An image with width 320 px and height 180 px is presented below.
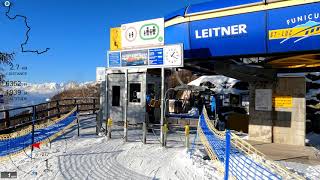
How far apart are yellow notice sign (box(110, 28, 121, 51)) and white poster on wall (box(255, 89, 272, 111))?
21.8ft

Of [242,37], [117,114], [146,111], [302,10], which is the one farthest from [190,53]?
[117,114]

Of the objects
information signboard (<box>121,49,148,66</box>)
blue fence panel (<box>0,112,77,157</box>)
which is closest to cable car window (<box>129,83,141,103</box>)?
information signboard (<box>121,49,148,66</box>)

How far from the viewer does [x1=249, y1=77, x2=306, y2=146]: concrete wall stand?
44.1ft

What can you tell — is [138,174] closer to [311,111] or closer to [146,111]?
[146,111]

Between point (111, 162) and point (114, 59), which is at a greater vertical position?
point (114, 59)

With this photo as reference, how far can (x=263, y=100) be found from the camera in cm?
1420

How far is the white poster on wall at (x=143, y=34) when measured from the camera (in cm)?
1188

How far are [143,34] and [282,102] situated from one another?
262 inches

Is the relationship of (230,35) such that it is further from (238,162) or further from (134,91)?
(134,91)

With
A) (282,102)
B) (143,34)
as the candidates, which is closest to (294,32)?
(282,102)

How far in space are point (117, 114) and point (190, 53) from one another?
7149 millimetres

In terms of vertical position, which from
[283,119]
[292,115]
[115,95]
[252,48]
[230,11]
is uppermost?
[230,11]

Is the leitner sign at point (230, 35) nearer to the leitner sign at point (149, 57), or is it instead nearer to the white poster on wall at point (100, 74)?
the leitner sign at point (149, 57)

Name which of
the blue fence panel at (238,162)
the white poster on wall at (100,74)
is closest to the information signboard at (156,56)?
the blue fence panel at (238,162)
